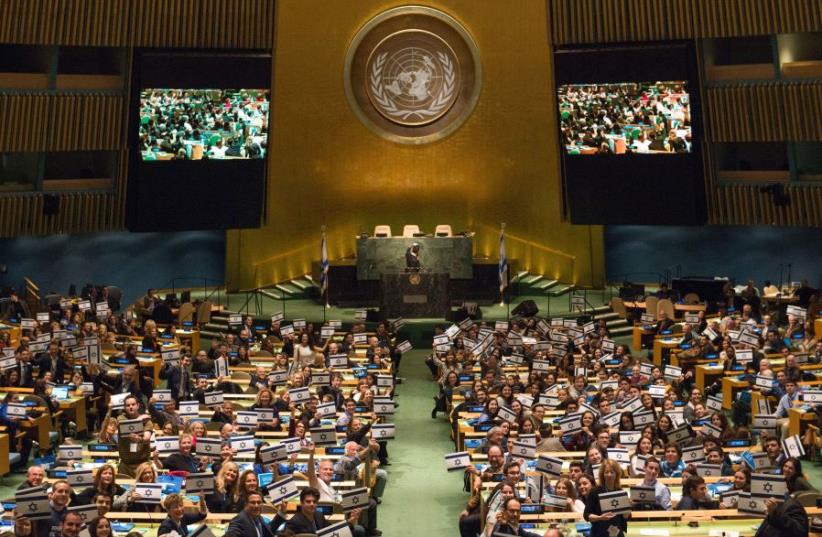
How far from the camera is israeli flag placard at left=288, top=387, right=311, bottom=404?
19547 mm

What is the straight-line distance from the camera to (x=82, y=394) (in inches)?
849

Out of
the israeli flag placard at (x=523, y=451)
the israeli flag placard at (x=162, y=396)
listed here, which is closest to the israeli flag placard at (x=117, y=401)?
the israeli flag placard at (x=162, y=396)

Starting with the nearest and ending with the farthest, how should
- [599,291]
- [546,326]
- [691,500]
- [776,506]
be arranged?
[776,506] → [691,500] → [546,326] → [599,291]

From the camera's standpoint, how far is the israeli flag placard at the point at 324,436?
17.1 metres

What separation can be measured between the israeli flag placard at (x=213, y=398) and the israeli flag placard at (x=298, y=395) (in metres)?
1.36

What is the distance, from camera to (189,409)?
18.9m

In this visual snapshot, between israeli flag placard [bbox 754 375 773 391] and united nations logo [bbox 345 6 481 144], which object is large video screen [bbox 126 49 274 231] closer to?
united nations logo [bbox 345 6 481 144]

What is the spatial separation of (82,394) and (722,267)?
2039 centimetres

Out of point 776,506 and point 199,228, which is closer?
point 776,506

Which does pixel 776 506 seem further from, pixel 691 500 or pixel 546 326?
pixel 546 326

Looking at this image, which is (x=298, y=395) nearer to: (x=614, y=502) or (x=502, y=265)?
(x=614, y=502)

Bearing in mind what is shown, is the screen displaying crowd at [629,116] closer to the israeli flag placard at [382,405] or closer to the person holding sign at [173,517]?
the israeli flag placard at [382,405]

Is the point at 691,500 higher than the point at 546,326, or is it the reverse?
the point at 546,326

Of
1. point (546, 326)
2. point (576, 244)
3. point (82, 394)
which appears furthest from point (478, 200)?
point (82, 394)
